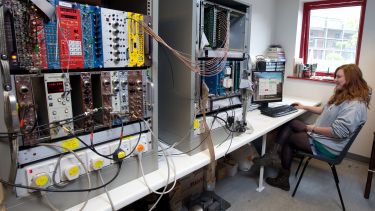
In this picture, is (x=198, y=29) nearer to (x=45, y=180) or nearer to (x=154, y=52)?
(x=154, y=52)

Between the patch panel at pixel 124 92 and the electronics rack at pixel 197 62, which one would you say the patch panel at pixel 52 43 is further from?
the electronics rack at pixel 197 62

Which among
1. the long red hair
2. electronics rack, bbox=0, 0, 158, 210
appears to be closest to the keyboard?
the long red hair

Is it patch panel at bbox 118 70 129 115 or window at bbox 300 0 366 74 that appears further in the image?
window at bbox 300 0 366 74

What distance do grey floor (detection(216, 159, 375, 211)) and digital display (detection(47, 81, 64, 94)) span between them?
1.82m

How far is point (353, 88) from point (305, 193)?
1.10 meters

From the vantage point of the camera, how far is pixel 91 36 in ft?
3.08

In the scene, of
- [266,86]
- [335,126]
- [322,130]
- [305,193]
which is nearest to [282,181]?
[305,193]

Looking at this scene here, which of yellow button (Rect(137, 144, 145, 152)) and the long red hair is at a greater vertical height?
the long red hair

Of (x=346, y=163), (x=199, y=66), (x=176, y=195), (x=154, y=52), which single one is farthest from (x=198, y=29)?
(x=346, y=163)

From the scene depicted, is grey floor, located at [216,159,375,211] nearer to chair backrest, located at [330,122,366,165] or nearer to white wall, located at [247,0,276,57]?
chair backrest, located at [330,122,366,165]

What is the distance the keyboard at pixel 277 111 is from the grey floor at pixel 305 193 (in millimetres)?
735

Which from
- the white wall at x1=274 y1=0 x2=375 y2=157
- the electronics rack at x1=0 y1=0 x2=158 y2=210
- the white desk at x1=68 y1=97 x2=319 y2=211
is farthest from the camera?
the white wall at x1=274 y1=0 x2=375 y2=157

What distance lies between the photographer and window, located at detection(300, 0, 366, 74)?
3.17 metres

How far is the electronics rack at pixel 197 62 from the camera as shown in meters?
1.37
